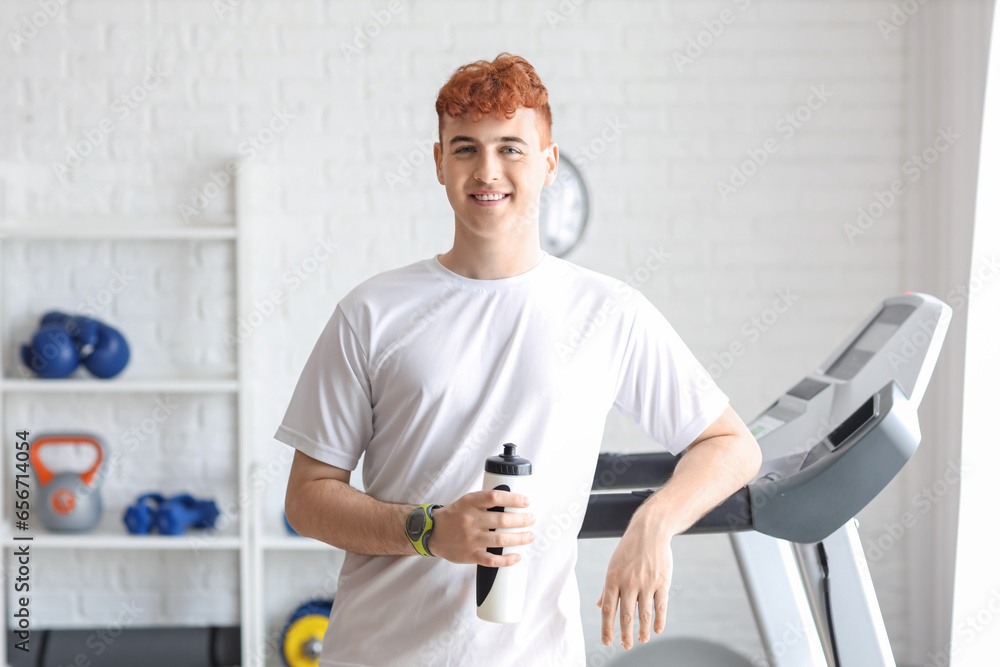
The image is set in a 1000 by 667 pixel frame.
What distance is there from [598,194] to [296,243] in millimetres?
1078

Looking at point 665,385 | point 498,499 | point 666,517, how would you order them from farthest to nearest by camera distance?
point 665,385 → point 666,517 → point 498,499

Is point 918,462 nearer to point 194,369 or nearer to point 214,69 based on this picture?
point 194,369

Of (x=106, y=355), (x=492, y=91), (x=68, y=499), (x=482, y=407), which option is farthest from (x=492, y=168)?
(x=68, y=499)

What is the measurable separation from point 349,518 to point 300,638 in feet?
6.08

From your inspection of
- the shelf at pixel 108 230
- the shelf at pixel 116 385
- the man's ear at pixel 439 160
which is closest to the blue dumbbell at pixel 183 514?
the shelf at pixel 116 385

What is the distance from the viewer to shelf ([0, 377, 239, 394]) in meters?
2.75

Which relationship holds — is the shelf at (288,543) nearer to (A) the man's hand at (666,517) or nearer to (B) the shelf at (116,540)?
(B) the shelf at (116,540)

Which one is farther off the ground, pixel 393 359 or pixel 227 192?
pixel 227 192

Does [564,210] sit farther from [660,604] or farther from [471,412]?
[660,604]

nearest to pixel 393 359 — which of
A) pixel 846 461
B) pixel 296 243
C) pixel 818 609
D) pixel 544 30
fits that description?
pixel 846 461

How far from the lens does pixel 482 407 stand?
4.03ft

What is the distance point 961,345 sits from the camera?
2.61 metres

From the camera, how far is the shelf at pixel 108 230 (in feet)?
9.02

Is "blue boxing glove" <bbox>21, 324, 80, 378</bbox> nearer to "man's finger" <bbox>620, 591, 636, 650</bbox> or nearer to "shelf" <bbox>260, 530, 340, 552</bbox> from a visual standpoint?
"shelf" <bbox>260, 530, 340, 552</bbox>
